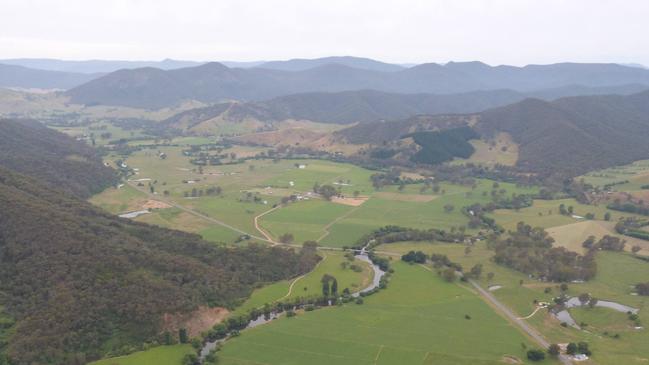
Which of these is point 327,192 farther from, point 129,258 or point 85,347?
point 85,347

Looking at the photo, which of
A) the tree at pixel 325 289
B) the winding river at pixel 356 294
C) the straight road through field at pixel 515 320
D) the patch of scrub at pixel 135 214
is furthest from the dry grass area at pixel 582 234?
the patch of scrub at pixel 135 214

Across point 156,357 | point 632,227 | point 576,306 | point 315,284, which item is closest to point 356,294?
point 315,284

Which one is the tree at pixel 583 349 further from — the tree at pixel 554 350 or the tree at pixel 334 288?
the tree at pixel 334 288

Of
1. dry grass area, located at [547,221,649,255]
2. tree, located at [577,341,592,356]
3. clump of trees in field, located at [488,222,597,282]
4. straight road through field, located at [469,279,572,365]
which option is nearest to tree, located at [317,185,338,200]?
clump of trees in field, located at [488,222,597,282]

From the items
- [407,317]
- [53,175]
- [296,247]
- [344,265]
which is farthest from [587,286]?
[53,175]

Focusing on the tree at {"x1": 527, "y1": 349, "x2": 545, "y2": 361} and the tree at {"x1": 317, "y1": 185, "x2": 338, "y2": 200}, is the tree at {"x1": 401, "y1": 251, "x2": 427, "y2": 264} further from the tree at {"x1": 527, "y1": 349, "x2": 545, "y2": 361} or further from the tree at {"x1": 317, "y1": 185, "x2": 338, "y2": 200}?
the tree at {"x1": 317, "y1": 185, "x2": 338, "y2": 200}

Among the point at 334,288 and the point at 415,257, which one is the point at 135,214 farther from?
the point at 415,257

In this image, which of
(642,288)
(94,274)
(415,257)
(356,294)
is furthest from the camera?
(415,257)
